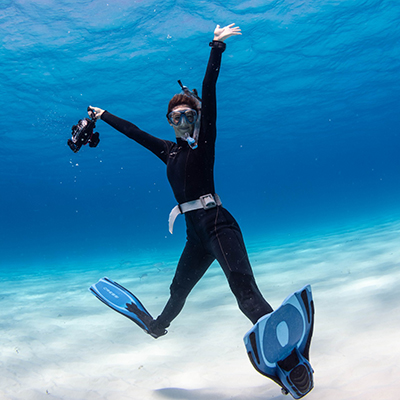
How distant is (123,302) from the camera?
3.86 meters

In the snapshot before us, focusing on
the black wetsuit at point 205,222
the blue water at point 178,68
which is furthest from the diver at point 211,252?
the blue water at point 178,68

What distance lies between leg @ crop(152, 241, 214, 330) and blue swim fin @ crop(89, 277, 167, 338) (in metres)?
0.21

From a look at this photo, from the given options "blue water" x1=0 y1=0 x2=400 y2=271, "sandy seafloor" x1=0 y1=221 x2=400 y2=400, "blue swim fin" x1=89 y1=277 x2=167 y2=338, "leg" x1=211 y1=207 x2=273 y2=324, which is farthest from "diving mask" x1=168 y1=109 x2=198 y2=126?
"blue water" x1=0 y1=0 x2=400 y2=271

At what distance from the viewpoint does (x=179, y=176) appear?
10.3 feet

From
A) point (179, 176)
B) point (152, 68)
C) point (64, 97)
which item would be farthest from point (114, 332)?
point (64, 97)

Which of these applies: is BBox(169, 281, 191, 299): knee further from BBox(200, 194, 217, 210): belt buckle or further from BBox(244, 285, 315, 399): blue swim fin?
BBox(244, 285, 315, 399): blue swim fin

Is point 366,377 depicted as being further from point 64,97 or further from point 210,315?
point 64,97

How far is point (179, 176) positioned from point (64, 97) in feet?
68.6

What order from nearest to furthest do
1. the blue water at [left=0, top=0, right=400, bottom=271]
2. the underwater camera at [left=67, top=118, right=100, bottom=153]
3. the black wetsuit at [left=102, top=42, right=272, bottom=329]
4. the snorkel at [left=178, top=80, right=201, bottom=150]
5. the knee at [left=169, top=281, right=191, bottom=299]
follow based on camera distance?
the black wetsuit at [left=102, top=42, right=272, bottom=329] → the snorkel at [left=178, top=80, right=201, bottom=150] → the knee at [left=169, top=281, right=191, bottom=299] → the underwater camera at [left=67, top=118, right=100, bottom=153] → the blue water at [left=0, top=0, right=400, bottom=271]

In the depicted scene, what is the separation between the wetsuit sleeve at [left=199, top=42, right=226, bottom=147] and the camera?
2.95 metres

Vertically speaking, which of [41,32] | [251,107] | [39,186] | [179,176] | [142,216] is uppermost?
[41,32]

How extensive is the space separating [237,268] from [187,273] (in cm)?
79

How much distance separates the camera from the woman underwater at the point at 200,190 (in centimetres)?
271

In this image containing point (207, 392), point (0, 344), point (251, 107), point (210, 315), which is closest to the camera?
point (207, 392)
